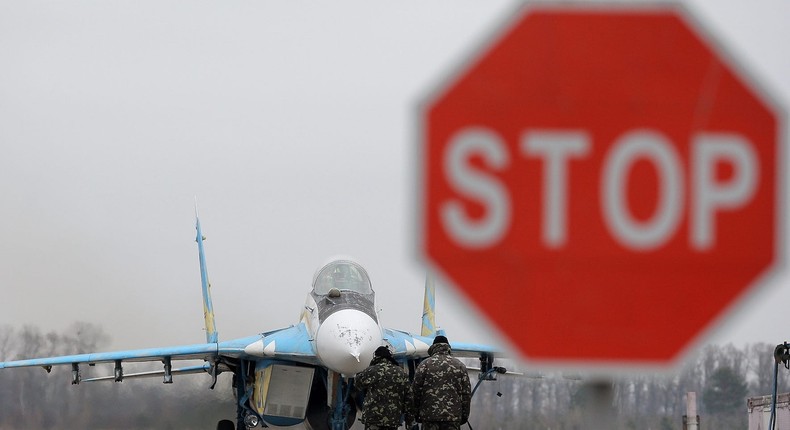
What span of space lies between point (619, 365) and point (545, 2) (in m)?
0.95

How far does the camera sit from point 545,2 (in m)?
3.05

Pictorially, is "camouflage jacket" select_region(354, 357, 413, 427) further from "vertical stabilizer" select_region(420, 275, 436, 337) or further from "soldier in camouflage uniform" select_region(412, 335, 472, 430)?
"vertical stabilizer" select_region(420, 275, 436, 337)

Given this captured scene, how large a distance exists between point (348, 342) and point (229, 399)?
8085 millimetres

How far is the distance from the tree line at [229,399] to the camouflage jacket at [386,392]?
4766 mm

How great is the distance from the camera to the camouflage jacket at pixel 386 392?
485 inches

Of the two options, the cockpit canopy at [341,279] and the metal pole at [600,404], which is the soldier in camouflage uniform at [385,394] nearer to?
the cockpit canopy at [341,279]

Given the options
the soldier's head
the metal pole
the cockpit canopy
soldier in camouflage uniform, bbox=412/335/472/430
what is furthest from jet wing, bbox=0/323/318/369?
the metal pole

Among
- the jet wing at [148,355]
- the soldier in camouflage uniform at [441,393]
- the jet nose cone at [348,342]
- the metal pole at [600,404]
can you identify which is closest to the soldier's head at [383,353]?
the soldier in camouflage uniform at [441,393]

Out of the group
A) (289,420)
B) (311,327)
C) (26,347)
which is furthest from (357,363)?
(26,347)

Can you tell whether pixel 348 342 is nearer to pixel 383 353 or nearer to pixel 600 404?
pixel 383 353

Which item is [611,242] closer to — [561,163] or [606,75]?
[561,163]

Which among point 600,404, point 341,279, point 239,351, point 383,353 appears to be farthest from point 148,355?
point 600,404

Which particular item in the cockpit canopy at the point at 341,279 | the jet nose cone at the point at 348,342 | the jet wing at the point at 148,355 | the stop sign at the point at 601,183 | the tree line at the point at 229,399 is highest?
the stop sign at the point at 601,183

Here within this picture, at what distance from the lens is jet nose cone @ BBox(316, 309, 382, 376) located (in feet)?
47.9
